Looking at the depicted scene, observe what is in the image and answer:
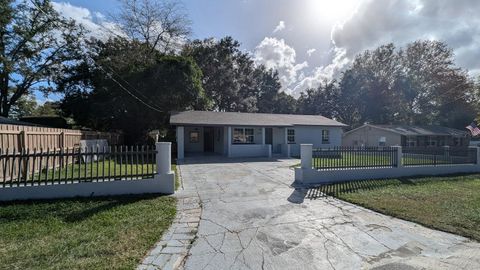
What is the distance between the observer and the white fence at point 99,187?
6.27 m

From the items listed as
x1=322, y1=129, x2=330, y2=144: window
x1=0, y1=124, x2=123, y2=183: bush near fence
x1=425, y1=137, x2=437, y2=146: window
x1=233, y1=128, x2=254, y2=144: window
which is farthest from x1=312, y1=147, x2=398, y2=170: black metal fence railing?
x1=425, y1=137, x2=437, y2=146: window

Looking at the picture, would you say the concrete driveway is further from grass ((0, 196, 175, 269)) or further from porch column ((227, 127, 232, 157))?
porch column ((227, 127, 232, 157))

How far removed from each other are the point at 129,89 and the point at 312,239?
20.2 meters

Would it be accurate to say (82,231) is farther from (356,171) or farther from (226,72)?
(226,72)

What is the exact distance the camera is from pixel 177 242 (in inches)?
168

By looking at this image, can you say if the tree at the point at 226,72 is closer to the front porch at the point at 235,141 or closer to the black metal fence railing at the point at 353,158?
the front porch at the point at 235,141

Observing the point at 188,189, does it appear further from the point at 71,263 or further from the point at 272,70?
the point at 272,70

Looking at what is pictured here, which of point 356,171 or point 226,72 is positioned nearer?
point 356,171

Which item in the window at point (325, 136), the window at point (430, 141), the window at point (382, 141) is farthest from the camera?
the window at point (430, 141)

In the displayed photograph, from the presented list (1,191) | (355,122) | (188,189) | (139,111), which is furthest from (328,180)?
(355,122)

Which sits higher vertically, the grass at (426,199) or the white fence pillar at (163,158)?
the white fence pillar at (163,158)

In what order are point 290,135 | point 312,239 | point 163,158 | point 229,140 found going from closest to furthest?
point 312,239 < point 163,158 < point 229,140 < point 290,135

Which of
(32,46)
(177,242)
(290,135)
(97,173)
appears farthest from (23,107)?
(177,242)

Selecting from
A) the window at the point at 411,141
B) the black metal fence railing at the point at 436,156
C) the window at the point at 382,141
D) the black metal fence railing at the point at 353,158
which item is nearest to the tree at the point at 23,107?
the black metal fence railing at the point at 353,158
